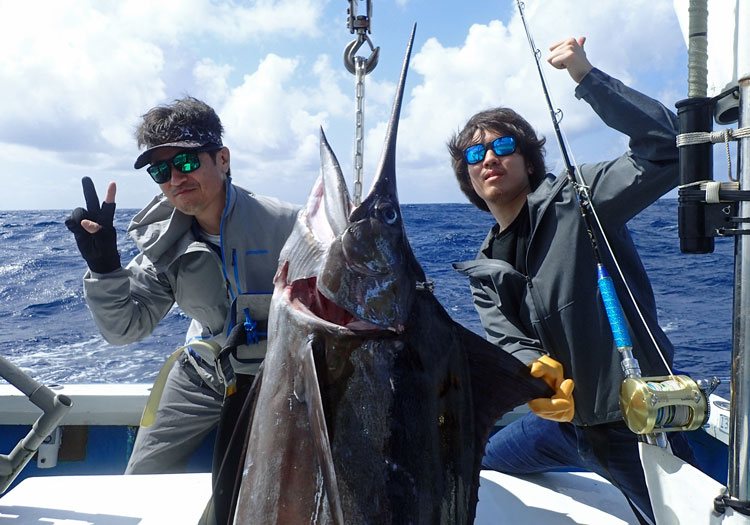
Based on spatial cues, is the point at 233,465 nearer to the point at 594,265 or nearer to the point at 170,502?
the point at 170,502

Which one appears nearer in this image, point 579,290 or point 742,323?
point 742,323

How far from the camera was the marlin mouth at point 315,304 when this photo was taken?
1.35 meters

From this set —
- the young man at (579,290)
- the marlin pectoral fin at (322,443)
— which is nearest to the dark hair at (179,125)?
the young man at (579,290)

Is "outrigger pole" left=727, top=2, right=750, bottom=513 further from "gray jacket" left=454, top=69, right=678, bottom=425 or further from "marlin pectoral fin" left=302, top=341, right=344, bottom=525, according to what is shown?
"marlin pectoral fin" left=302, top=341, right=344, bottom=525

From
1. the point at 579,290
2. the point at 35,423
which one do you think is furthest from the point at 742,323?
the point at 35,423

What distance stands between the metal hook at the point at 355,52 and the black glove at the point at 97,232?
1.42 meters

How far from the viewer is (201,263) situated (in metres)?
2.80

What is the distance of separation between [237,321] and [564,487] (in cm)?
169

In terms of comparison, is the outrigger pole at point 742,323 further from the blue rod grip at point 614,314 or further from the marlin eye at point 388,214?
the marlin eye at point 388,214

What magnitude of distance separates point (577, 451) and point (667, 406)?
2.91 feet

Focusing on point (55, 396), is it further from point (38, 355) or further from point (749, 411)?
point (38, 355)

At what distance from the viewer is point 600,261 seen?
2.01m

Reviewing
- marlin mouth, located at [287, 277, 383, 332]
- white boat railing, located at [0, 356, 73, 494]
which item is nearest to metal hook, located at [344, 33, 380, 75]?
marlin mouth, located at [287, 277, 383, 332]

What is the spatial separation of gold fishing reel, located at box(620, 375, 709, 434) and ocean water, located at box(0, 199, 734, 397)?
2.45 feet
